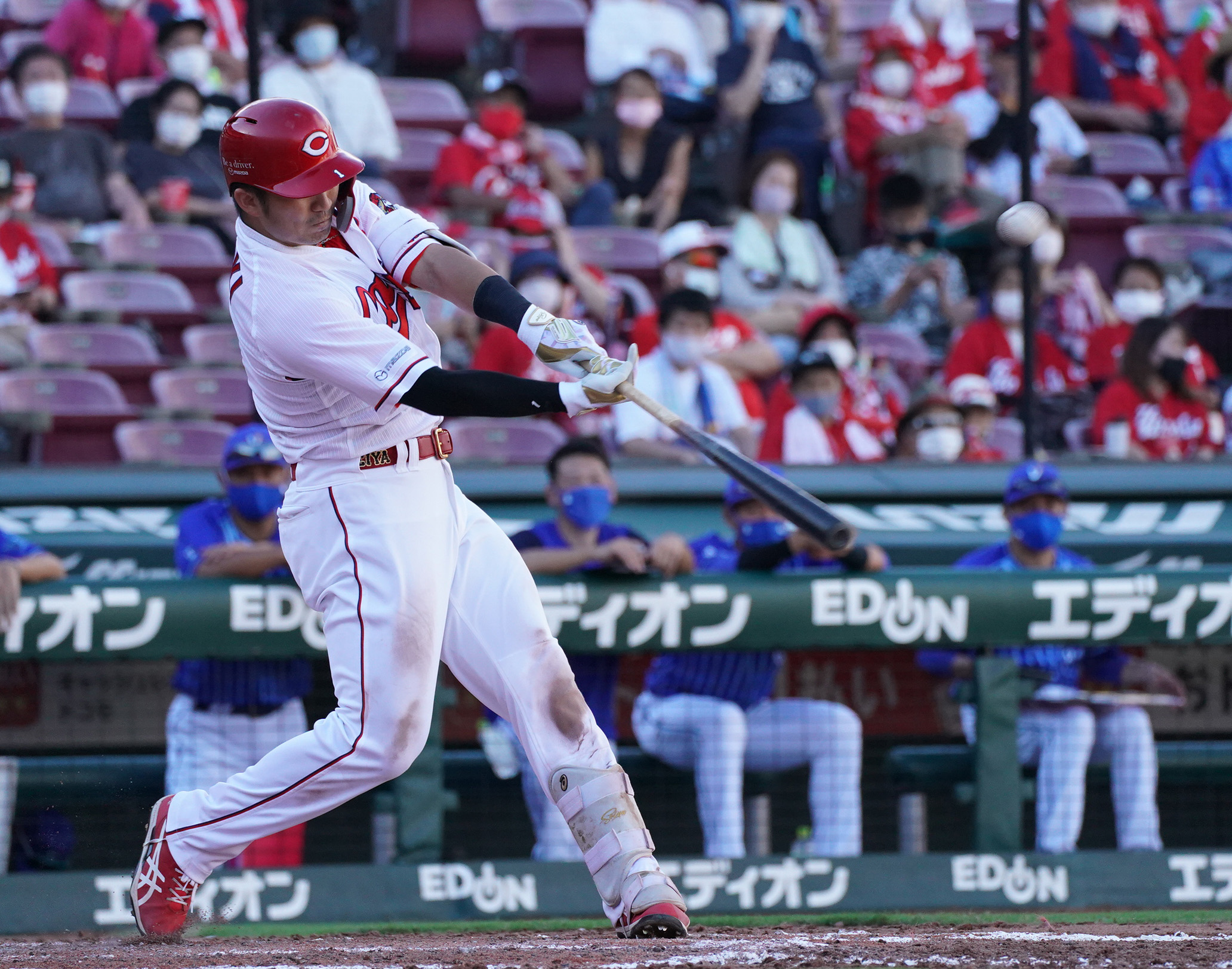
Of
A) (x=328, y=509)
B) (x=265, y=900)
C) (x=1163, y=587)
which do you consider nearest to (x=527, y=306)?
(x=328, y=509)

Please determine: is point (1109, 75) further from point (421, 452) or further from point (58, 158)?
point (421, 452)

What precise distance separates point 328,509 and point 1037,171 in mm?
6071

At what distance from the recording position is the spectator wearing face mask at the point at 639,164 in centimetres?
826

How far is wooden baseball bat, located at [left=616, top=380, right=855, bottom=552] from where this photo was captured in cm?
332

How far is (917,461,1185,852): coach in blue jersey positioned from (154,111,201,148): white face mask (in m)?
4.30

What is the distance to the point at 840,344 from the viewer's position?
269 inches

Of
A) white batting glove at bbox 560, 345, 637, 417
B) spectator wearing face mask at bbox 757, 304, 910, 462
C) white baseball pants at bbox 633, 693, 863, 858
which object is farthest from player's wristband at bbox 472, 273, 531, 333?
spectator wearing face mask at bbox 757, 304, 910, 462

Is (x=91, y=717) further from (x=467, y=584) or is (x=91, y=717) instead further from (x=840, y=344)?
(x=840, y=344)

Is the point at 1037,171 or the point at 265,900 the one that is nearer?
the point at 265,900

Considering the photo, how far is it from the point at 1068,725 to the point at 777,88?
462 cm

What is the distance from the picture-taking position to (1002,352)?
24.0 feet

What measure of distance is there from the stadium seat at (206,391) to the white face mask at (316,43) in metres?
1.98

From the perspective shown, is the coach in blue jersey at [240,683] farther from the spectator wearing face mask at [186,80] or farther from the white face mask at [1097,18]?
→ the white face mask at [1097,18]

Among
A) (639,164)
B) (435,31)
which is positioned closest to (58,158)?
(435,31)
